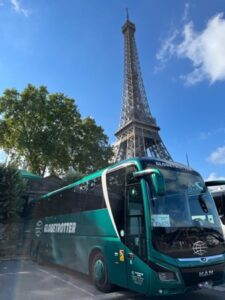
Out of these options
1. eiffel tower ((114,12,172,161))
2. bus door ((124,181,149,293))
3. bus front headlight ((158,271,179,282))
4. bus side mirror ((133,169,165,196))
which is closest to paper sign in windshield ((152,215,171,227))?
bus door ((124,181,149,293))

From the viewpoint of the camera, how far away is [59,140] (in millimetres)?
27234

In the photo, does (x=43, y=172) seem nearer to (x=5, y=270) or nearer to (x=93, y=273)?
(x=5, y=270)

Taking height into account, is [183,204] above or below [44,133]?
below

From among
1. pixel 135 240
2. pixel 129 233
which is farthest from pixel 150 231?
pixel 129 233

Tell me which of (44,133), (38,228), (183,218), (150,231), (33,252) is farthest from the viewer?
(44,133)

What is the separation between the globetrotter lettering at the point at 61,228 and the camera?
879 cm

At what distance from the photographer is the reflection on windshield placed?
556 centimetres

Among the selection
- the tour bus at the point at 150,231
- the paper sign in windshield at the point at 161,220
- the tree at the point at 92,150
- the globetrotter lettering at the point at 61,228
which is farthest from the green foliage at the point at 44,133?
the paper sign in windshield at the point at 161,220

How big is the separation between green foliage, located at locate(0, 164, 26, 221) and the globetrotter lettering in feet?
13.8

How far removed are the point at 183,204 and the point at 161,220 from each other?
70 centimetres

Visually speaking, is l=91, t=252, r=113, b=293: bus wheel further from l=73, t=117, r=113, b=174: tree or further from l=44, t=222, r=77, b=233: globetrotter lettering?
l=73, t=117, r=113, b=174: tree

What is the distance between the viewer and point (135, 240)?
5.75 m

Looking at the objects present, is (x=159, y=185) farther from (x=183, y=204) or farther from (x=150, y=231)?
(x=183, y=204)

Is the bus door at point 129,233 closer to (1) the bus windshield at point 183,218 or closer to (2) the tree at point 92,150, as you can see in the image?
(1) the bus windshield at point 183,218
